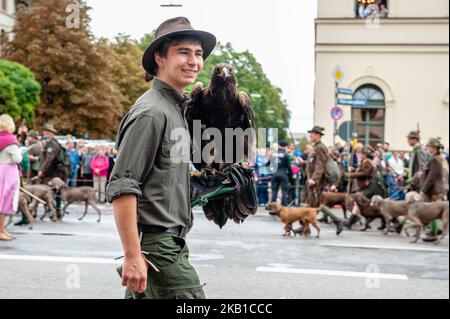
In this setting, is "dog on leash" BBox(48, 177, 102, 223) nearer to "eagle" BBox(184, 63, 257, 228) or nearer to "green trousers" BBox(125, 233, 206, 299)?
"green trousers" BBox(125, 233, 206, 299)

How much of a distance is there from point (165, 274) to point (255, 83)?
2.49 ft

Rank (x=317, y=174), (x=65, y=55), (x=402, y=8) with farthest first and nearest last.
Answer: (x=402, y=8)
(x=317, y=174)
(x=65, y=55)

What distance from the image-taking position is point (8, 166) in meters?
5.66

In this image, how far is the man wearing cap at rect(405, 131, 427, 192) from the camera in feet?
42.5

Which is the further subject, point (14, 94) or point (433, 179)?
point (14, 94)

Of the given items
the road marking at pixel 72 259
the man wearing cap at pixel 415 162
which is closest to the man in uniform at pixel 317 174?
the man wearing cap at pixel 415 162

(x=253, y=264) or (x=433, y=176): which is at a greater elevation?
(x=433, y=176)

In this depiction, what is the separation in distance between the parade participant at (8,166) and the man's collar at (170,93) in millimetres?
2539

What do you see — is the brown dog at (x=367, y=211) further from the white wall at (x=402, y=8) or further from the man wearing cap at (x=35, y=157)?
the man wearing cap at (x=35, y=157)

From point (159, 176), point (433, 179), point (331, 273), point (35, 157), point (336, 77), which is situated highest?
point (336, 77)

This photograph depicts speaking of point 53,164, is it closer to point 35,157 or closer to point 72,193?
point 72,193

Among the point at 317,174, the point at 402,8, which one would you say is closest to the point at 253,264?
the point at 317,174

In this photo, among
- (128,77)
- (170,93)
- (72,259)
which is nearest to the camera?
(170,93)
